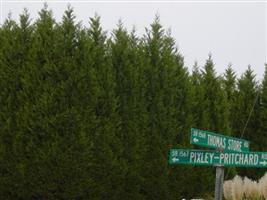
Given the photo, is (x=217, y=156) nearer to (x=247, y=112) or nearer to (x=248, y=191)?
(x=248, y=191)

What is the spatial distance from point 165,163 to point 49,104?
115 inches

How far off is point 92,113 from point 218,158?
4805 mm

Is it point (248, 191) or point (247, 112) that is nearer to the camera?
point (248, 191)

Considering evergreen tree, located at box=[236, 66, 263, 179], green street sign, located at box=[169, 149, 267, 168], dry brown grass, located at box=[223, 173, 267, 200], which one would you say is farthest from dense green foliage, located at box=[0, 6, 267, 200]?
green street sign, located at box=[169, 149, 267, 168]

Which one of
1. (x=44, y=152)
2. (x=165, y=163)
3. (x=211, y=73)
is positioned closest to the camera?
(x=44, y=152)

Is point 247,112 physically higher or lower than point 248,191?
higher

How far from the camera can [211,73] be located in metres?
12.8

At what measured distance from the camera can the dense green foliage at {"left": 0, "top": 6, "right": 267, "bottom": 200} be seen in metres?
10.0

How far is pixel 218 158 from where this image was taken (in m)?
5.87

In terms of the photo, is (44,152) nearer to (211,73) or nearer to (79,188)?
(79,188)

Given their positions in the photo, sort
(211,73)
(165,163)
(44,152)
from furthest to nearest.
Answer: (211,73) < (165,163) < (44,152)

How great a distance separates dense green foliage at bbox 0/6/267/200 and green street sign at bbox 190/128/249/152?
Result: 447 centimetres

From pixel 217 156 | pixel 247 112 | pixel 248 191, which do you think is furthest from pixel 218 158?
pixel 247 112

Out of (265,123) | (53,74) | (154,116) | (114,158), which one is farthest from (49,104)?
(265,123)
